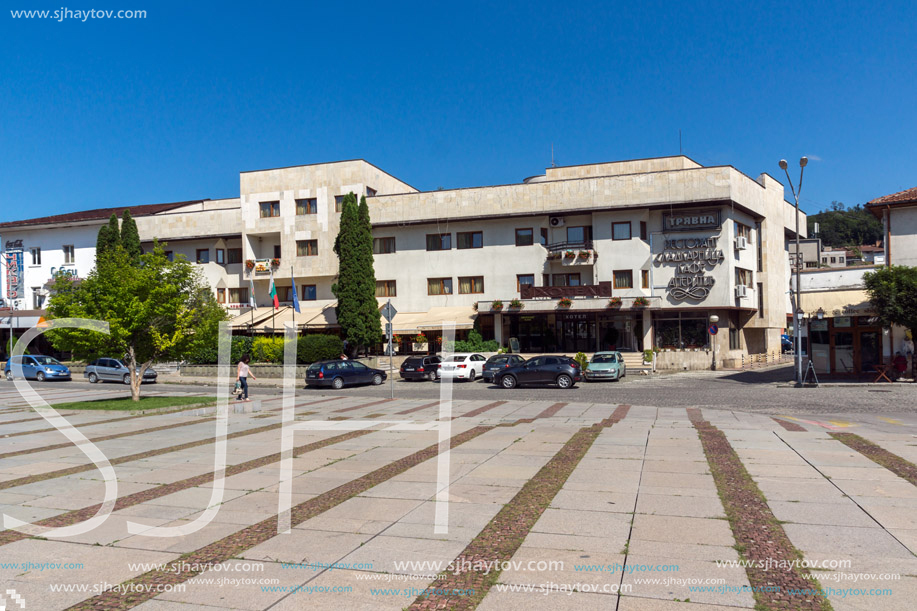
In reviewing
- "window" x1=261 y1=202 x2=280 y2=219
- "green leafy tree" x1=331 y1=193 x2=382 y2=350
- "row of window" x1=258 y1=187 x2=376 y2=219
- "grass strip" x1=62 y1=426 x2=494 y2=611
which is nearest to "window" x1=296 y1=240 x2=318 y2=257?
"row of window" x1=258 y1=187 x2=376 y2=219

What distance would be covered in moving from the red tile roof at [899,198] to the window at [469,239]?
77.1 ft

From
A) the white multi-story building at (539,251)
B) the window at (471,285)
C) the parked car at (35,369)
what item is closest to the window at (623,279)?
the white multi-story building at (539,251)

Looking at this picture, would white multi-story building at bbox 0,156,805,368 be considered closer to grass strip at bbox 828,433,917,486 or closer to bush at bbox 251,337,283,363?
bush at bbox 251,337,283,363

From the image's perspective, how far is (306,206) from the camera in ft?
159

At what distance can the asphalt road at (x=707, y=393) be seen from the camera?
68.6 feet

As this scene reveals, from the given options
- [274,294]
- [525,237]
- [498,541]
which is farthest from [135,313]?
[525,237]

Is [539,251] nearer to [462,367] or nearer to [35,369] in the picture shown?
[462,367]

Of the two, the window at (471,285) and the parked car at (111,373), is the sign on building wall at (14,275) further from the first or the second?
the window at (471,285)

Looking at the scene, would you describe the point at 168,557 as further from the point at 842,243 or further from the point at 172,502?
the point at 842,243

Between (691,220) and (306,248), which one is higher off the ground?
(691,220)

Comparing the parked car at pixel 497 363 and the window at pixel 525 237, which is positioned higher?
the window at pixel 525 237

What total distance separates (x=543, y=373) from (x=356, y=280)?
18.2 meters

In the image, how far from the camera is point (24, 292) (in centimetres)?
5606

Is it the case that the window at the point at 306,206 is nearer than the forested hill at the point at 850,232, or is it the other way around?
the window at the point at 306,206
